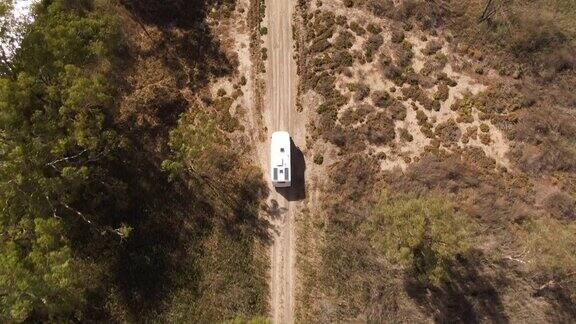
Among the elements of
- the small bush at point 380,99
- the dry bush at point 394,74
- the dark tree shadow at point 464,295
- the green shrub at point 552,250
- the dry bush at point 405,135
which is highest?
the dry bush at point 394,74

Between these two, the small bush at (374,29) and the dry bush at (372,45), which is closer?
the dry bush at (372,45)

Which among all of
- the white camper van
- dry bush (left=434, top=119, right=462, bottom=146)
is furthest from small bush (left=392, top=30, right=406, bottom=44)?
the white camper van

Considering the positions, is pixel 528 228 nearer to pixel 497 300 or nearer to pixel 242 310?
pixel 497 300

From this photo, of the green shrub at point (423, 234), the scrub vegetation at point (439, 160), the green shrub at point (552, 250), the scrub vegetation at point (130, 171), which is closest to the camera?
the scrub vegetation at point (130, 171)

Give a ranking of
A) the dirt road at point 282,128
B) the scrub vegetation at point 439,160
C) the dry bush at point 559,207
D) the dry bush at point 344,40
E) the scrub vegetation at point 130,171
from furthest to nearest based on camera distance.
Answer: the dry bush at point 344,40 → the dry bush at point 559,207 → the dirt road at point 282,128 → the scrub vegetation at point 439,160 → the scrub vegetation at point 130,171

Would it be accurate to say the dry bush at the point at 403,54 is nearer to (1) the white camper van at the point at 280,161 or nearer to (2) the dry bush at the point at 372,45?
(2) the dry bush at the point at 372,45

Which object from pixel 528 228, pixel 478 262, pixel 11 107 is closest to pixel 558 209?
pixel 528 228

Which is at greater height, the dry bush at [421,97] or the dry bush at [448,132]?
the dry bush at [421,97]

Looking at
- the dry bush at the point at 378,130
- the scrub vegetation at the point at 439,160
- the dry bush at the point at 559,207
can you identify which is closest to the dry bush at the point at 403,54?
the scrub vegetation at the point at 439,160
